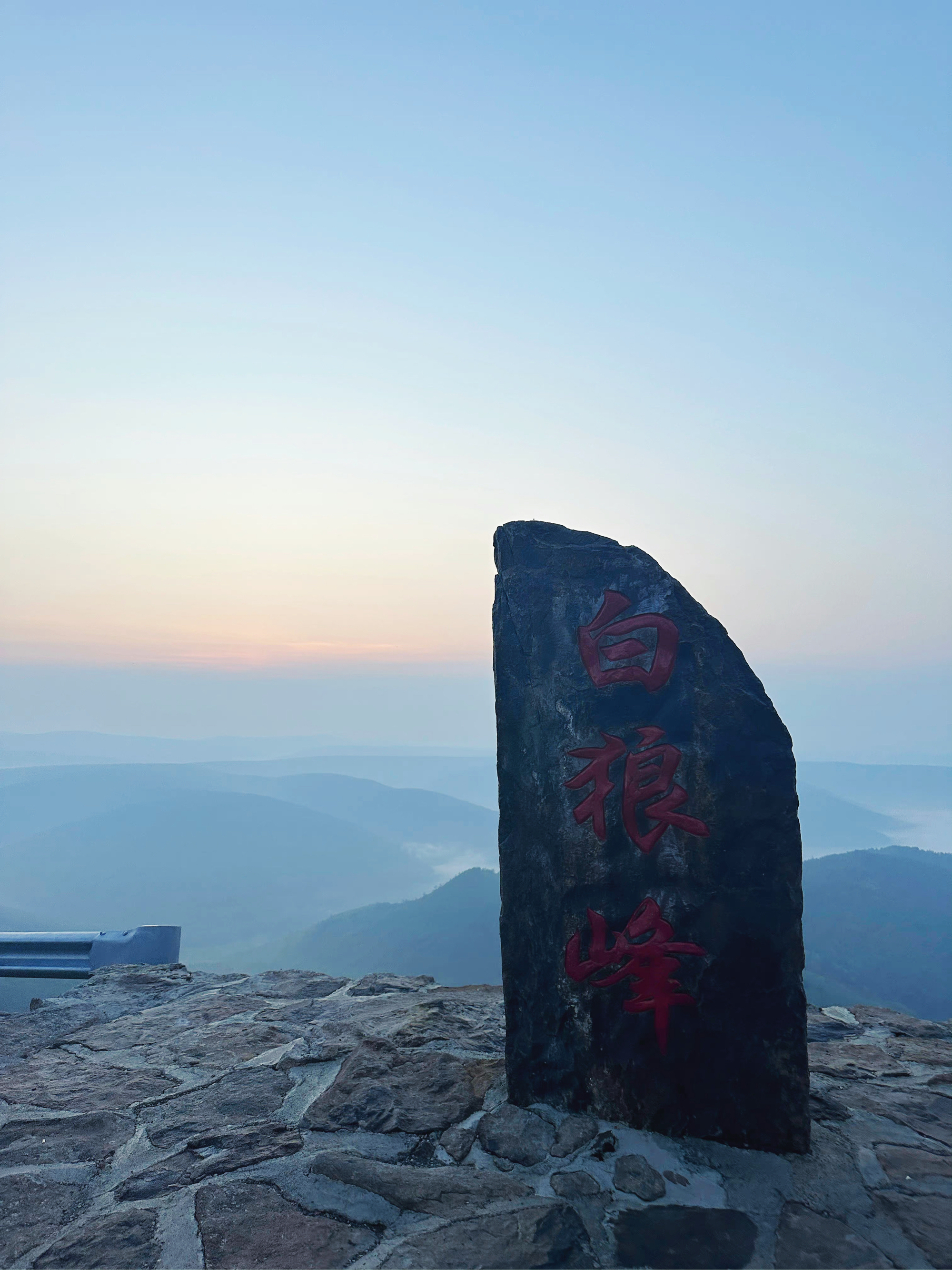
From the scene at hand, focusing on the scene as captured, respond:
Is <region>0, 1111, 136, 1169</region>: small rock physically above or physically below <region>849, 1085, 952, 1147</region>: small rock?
below

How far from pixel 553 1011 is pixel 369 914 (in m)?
49.4

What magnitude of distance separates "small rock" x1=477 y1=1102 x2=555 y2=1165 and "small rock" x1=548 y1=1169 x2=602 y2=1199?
0.15 m

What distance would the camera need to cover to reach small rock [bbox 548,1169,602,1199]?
2.80 meters

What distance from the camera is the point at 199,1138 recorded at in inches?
129

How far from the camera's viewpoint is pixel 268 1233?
2592mm

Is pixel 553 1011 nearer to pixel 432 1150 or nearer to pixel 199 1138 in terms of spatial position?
pixel 432 1150

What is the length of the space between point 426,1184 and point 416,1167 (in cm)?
15

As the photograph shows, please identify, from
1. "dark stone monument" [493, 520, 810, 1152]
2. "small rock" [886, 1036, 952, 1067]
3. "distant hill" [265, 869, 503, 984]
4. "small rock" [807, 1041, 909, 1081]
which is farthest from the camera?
"distant hill" [265, 869, 503, 984]

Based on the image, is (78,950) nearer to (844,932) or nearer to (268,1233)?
(268,1233)

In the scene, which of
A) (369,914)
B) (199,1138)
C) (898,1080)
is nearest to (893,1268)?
(898,1080)

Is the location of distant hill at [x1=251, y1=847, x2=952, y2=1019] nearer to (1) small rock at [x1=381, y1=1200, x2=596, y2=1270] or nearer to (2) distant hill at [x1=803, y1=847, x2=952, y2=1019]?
(2) distant hill at [x1=803, y1=847, x2=952, y2=1019]

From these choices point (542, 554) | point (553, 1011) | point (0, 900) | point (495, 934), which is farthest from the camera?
point (0, 900)

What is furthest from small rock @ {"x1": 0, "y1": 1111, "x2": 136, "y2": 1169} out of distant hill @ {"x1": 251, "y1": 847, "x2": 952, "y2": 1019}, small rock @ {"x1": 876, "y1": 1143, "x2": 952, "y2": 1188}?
distant hill @ {"x1": 251, "y1": 847, "x2": 952, "y2": 1019}

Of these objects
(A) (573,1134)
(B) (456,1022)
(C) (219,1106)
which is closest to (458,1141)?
(A) (573,1134)
